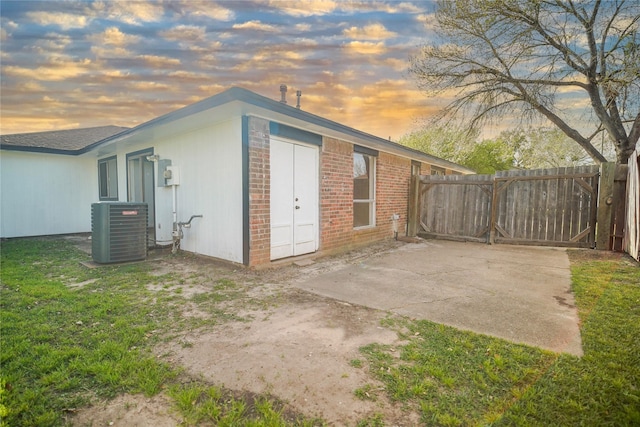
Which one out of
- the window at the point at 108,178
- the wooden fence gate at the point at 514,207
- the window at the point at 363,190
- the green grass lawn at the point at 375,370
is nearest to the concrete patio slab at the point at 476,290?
the green grass lawn at the point at 375,370

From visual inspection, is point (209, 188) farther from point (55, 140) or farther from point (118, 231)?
point (55, 140)

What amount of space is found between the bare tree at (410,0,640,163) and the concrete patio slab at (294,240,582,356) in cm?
701

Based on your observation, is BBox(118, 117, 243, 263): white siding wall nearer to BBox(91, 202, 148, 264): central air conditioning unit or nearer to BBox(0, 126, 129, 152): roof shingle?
BBox(91, 202, 148, 264): central air conditioning unit

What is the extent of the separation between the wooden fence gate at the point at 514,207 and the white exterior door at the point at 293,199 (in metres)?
4.51

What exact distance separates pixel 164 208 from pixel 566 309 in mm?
7681

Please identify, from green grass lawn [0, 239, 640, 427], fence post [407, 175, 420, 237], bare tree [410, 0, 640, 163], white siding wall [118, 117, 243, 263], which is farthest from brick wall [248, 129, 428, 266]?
bare tree [410, 0, 640, 163]

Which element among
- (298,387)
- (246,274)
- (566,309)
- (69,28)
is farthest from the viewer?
(69,28)

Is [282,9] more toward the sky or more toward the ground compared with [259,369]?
more toward the sky

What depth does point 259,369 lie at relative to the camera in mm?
2113

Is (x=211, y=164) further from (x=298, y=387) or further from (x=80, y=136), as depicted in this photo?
(x=80, y=136)

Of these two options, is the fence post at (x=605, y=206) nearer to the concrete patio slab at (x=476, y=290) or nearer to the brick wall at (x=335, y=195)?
the concrete patio slab at (x=476, y=290)

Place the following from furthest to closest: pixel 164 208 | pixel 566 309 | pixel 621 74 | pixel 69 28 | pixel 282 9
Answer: pixel 621 74 → pixel 164 208 → pixel 282 9 → pixel 69 28 → pixel 566 309

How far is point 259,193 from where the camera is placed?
505 cm

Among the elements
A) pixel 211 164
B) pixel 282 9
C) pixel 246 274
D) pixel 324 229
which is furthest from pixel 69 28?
pixel 324 229
